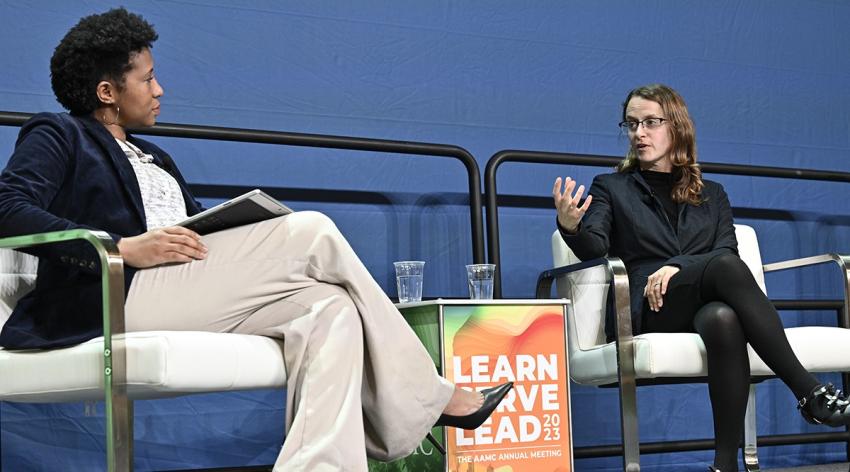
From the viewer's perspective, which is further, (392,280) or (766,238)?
(766,238)

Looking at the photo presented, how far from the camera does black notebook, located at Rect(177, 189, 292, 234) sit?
1.70m

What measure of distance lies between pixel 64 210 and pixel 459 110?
4.92ft

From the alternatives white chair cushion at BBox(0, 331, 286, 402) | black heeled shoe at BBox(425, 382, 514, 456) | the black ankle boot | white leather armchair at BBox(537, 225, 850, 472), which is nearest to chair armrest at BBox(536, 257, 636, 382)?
white leather armchair at BBox(537, 225, 850, 472)

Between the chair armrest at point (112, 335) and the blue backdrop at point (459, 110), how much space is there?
0.99 m

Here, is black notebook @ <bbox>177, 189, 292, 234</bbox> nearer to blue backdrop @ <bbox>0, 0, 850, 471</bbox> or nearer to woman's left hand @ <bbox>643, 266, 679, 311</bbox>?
blue backdrop @ <bbox>0, 0, 850, 471</bbox>

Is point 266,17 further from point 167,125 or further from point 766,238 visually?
point 766,238

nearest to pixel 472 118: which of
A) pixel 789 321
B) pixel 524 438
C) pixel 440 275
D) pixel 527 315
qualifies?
pixel 440 275

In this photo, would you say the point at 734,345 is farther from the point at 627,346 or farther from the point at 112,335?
the point at 112,335

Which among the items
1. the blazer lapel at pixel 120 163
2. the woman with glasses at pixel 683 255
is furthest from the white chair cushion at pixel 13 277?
the woman with glasses at pixel 683 255

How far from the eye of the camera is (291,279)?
5.80 ft

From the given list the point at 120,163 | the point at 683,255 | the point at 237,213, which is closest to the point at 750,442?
the point at 683,255

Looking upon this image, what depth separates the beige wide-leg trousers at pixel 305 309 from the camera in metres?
1.74

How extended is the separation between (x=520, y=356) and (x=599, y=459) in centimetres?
88

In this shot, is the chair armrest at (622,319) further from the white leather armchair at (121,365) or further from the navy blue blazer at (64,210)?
the navy blue blazer at (64,210)
